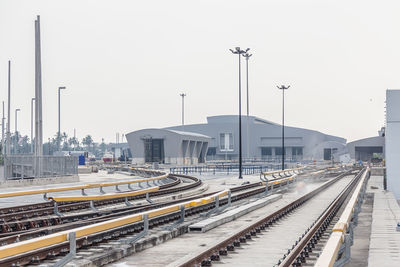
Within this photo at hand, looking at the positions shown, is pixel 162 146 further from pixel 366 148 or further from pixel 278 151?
pixel 366 148

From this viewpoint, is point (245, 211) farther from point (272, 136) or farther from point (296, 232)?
point (272, 136)

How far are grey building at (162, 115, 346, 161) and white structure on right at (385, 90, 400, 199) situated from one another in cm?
9189

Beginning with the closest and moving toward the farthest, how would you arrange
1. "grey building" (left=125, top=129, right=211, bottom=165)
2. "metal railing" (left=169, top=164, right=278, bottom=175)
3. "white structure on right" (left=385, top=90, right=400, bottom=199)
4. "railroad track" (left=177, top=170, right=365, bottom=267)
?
"railroad track" (left=177, top=170, right=365, bottom=267)
"white structure on right" (left=385, top=90, right=400, bottom=199)
"metal railing" (left=169, top=164, right=278, bottom=175)
"grey building" (left=125, top=129, right=211, bottom=165)

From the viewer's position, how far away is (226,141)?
130125 millimetres

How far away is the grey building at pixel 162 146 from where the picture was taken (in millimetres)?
97000

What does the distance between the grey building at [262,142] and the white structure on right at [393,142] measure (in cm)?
9189

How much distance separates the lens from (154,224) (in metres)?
15.5

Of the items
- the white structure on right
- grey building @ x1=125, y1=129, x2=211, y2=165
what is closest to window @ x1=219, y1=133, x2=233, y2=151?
grey building @ x1=125, y1=129, x2=211, y2=165

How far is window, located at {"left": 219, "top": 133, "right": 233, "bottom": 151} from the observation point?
12938 cm

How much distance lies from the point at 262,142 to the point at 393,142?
99328 millimetres

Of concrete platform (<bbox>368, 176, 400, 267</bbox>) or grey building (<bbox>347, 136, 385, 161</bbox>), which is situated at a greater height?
grey building (<bbox>347, 136, 385, 161</bbox>)

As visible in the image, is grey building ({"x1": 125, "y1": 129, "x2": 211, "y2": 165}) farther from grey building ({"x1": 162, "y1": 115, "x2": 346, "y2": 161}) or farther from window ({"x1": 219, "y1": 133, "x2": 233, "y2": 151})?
grey building ({"x1": 162, "y1": 115, "x2": 346, "y2": 161})

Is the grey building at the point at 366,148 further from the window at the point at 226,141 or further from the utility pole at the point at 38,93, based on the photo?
the utility pole at the point at 38,93

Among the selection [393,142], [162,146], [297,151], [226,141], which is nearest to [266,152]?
[297,151]
